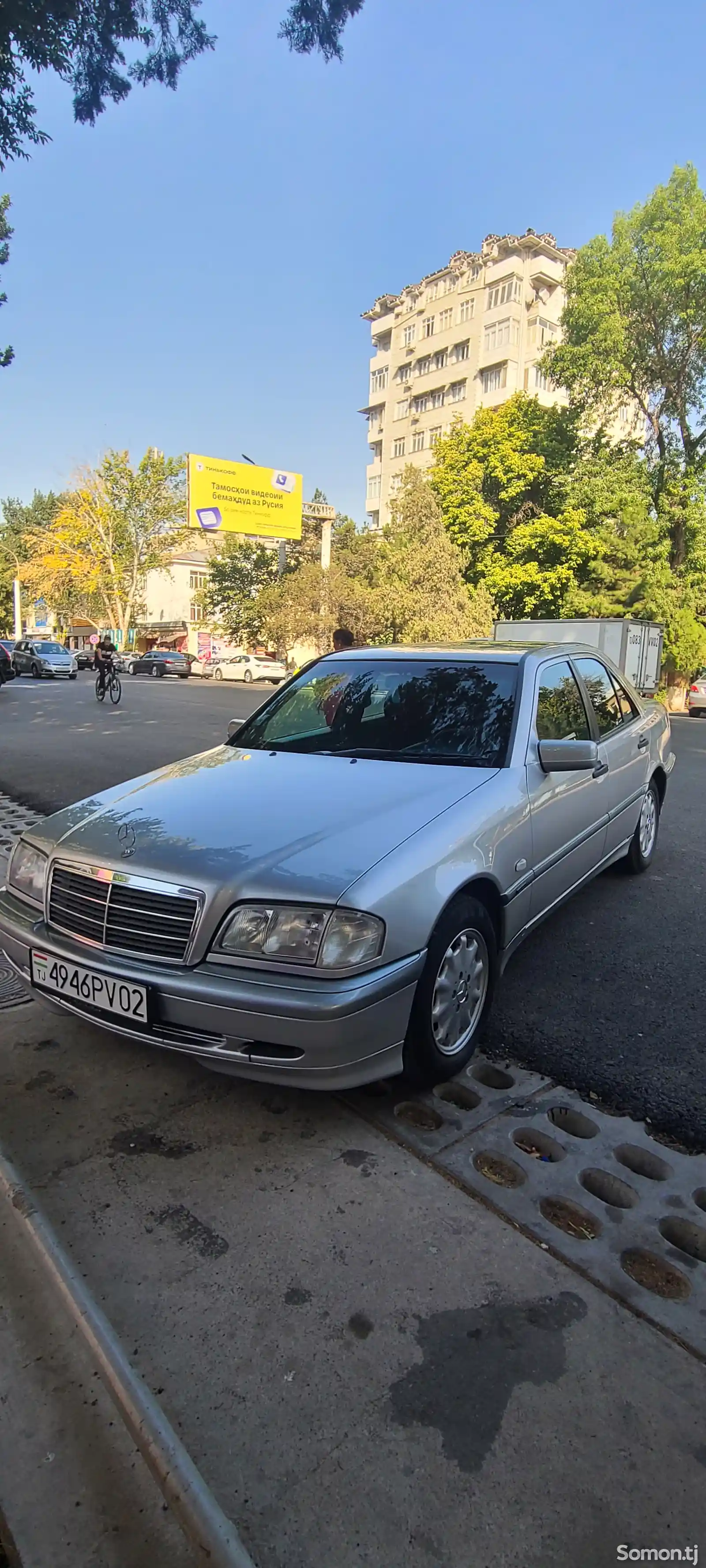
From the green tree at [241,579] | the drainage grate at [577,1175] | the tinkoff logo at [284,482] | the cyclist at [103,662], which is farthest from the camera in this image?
the green tree at [241,579]

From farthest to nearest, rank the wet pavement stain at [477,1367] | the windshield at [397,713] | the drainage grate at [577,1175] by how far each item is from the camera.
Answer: the windshield at [397,713]
the drainage grate at [577,1175]
the wet pavement stain at [477,1367]

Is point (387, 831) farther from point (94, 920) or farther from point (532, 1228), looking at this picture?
point (532, 1228)

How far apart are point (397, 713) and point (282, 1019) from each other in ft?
5.90

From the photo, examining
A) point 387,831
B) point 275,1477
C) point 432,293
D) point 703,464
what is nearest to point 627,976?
point 387,831

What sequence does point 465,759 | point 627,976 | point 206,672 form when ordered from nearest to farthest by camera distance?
point 465,759 → point 627,976 → point 206,672

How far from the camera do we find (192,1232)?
2188 millimetres

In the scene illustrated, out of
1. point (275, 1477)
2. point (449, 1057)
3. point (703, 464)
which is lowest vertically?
point (275, 1477)

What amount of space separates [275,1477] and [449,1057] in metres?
1.41

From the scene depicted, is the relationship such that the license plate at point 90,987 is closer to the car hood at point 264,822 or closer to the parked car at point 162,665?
the car hood at point 264,822

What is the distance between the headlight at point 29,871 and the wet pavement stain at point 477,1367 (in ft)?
6.02

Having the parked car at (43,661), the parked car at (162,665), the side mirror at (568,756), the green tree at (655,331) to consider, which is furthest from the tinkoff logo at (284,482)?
the side mirror at (568,756)

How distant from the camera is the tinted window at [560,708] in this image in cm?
378

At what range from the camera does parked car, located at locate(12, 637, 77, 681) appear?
3306 cm

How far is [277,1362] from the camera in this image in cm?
180
